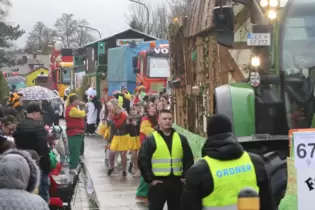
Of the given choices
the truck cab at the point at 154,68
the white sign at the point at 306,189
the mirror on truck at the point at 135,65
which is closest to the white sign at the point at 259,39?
the white sign at the point at 306,189

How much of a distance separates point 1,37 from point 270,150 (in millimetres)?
54687

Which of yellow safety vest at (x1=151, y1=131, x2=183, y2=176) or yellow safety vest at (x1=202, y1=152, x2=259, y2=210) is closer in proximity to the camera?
yellow safety vest at (x1=202, y1=152, x2=259, y2=210)

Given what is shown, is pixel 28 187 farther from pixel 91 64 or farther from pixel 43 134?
pixel 91 64

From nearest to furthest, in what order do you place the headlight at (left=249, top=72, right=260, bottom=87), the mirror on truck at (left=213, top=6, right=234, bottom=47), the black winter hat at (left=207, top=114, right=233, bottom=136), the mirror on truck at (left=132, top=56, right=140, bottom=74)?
the black winter hat at (left=207, top=114, right=233, bottom=136) → the mirror on truck at (left=213, top=6, right=234, bottom=47) → the headlight at (left=249, top=72, right=260, bottom=87) → the mirror on truck at (left=132, top=56, right=140, bottom=74)

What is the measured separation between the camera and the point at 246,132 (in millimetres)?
7961

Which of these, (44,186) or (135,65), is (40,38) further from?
(44,186)

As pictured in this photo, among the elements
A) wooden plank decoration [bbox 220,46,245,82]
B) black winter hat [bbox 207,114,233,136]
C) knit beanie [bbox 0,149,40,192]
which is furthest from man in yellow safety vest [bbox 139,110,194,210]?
wooden plank decoration [bbox 220,46,245,82]

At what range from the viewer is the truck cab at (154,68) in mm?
25750

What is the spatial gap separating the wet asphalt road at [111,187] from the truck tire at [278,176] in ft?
14.4

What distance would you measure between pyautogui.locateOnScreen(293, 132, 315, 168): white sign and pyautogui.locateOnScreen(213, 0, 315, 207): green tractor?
2.63 m

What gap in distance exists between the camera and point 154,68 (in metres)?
25.8

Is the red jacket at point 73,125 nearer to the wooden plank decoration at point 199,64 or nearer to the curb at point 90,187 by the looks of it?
the curb at point 90,187

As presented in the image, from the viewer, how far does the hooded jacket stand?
14.8 feet

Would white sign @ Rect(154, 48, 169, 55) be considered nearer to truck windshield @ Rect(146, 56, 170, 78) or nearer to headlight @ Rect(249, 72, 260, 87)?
truck windshield @ Rect(146, 56, 170, 78)
